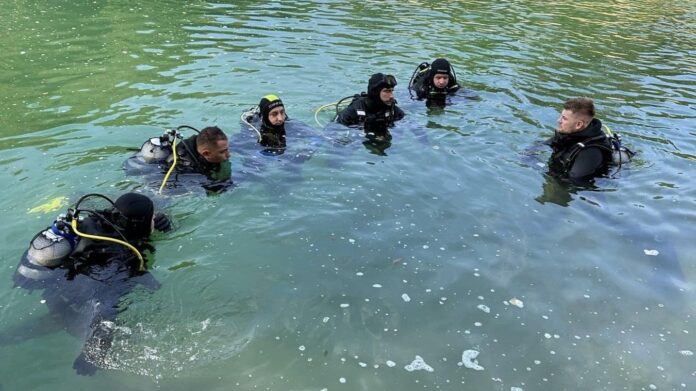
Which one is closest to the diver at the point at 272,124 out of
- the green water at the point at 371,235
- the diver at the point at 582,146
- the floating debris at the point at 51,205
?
the green water at the point at 371,235


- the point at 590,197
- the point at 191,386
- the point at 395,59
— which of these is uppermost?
the point at 395,59

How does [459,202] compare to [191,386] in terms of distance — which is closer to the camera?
[191,386]

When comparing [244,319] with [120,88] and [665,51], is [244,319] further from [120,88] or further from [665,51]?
[665,51]

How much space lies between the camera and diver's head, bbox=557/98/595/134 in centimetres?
750

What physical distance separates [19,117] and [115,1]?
11862mm

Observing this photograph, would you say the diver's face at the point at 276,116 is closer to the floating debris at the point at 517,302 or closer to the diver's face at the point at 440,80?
the diver's face at the point at 440,80

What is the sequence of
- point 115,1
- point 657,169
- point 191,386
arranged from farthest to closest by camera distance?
point 115,1 < point 657,169 < point 191,386

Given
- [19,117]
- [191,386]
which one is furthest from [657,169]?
[19,117]

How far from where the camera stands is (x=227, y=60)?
13062 millimetres

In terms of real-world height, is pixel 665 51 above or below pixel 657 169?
above

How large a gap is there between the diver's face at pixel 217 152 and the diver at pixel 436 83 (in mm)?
5152

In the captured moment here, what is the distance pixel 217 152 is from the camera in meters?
6.88

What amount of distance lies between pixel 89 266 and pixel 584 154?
6476 mm

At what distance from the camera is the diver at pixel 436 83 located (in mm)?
10570
